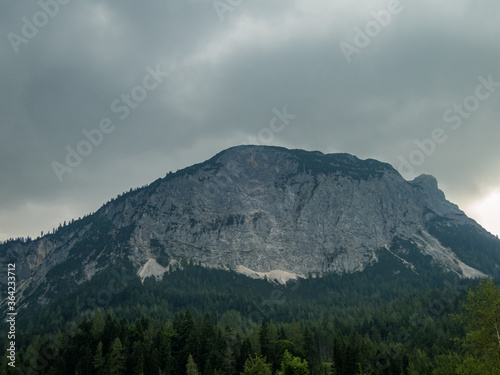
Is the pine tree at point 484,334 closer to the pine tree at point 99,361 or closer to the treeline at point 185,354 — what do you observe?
the treeline at point 185,354

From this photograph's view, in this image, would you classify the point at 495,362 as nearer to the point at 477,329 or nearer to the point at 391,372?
the point at 477,329

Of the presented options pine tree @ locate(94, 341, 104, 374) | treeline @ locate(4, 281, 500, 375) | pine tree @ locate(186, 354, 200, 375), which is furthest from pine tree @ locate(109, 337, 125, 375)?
pine tree @ locate(186, 354, 200, 375)

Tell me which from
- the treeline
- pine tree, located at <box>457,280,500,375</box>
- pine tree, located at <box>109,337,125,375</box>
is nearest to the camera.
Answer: pine tree, located at <box>457,280,500,375</box>

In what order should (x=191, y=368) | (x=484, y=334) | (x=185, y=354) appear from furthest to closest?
(x=185, y=354), (x=191, y=368), (x=484, y=334)

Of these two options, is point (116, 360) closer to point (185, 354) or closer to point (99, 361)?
point (99, 361)

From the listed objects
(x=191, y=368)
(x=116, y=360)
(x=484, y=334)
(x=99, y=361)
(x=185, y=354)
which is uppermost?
(x=484, y=334)

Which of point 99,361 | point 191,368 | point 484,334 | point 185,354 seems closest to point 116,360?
point 99,361

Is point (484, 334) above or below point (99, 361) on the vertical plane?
above

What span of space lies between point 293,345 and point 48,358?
58.0m

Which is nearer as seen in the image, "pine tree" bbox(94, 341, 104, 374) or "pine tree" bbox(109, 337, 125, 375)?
"pine tree" bbox(109, 337, 125, 375)

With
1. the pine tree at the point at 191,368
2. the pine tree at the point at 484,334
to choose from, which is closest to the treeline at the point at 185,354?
the pine tree at the point at 191,368

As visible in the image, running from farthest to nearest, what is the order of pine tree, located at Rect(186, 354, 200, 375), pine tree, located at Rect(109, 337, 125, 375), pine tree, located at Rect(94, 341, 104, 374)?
pine tree, located at Rect(94, 341, 104, 374) → pine tree, located at Rect(109, 337, 125, 375) → pine tree, located at Rect(186, 354, 200, 375)

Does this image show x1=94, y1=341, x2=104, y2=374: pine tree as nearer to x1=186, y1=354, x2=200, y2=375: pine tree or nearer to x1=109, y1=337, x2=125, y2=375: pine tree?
x1=109, y1=337, x2=125, y2=375: pine tree

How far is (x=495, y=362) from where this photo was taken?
4000 cm
